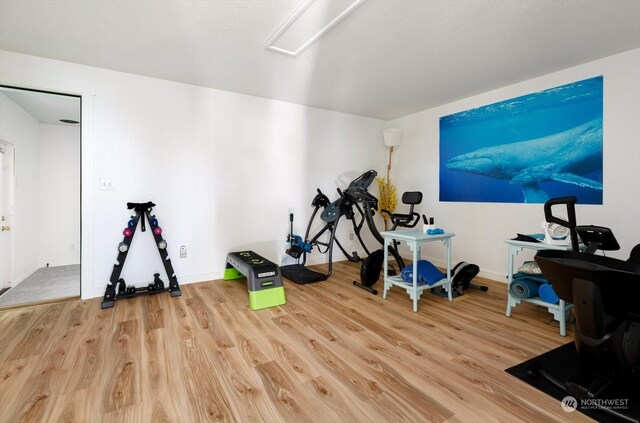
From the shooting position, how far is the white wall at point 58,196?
15.8 feet

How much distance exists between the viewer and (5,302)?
3229 mm

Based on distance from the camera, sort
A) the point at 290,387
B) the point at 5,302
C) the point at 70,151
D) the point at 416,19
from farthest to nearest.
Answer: the point at 70,151, the point at 5,302, the point at 416,19, the point at 290,387

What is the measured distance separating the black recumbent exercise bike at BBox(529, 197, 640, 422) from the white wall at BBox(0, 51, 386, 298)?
11.3 ft

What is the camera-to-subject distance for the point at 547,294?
2428 millimetres

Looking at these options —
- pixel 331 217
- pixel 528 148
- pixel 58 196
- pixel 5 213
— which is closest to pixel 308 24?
pixel 331 217

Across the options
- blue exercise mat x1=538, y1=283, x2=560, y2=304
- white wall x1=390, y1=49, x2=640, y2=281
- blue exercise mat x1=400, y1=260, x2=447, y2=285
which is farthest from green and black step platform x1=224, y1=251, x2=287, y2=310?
white wall x1=390, y1=49, x2=640, y2=281

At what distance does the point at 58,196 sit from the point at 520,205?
7.30 meters

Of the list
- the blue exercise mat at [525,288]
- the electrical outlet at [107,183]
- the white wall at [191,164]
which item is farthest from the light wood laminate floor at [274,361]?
the electrical outlet at [107,183]

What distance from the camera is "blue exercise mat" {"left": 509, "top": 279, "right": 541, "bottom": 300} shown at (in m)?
2.54

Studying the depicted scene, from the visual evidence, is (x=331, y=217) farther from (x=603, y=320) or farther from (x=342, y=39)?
(x=603, y=320)

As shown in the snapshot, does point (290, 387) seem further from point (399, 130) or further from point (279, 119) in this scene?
Answer: point (399, 130)

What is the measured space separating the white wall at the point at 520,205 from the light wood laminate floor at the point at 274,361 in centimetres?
119

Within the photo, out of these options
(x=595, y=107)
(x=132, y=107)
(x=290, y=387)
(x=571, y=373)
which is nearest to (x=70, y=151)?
(x=132, y=107)

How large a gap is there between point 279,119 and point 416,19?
2498 mm
